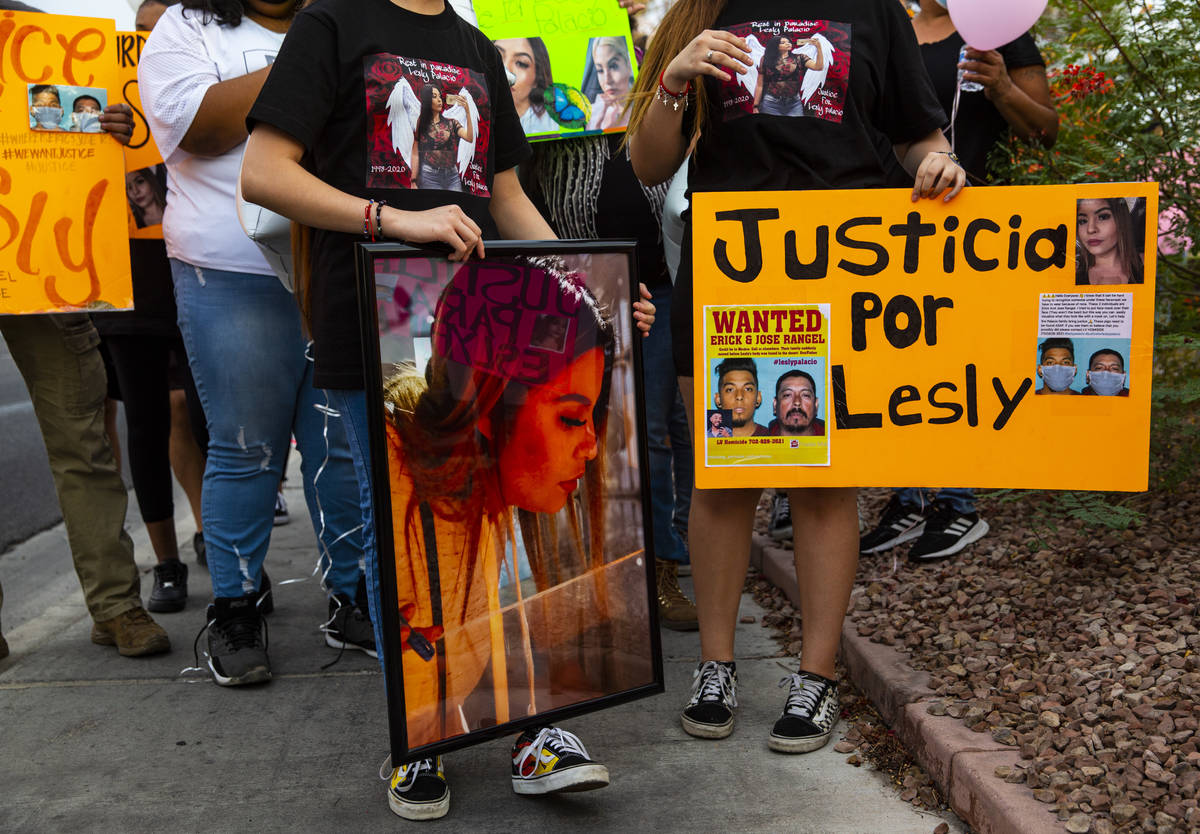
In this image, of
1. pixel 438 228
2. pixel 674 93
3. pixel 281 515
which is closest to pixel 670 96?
pixel 674 93

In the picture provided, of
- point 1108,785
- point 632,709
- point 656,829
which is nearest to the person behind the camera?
point 1108,785

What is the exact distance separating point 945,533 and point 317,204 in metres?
2.59

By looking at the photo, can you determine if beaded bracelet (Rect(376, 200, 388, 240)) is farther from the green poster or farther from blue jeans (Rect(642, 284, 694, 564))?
blue jeans (Rect(642, 284, 694, 564))

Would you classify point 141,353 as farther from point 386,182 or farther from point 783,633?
point 783,633

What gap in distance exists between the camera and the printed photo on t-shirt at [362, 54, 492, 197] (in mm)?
2529

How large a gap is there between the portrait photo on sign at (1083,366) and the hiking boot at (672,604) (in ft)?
5.28

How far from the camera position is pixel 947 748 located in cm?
261

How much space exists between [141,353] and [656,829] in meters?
2.79

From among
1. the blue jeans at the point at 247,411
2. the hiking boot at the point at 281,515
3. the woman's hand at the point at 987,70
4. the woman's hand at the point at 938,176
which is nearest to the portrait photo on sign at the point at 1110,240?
the woman's hand at the point at 938,176

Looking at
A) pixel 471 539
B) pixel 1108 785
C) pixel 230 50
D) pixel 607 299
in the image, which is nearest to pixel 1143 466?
pixel 1108 785

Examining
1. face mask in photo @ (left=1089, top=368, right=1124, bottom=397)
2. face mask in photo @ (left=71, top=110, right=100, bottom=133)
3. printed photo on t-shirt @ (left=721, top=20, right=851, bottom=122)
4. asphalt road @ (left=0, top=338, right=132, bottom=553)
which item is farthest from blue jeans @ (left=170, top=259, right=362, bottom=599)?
asphalt road @ (left=0, top=338, right=132, bottom=553)

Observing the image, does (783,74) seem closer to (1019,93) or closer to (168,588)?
(1019,93)

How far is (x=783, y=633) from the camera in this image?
3875 millimetres

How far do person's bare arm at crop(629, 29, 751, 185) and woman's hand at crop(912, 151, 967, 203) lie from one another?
0.47m
